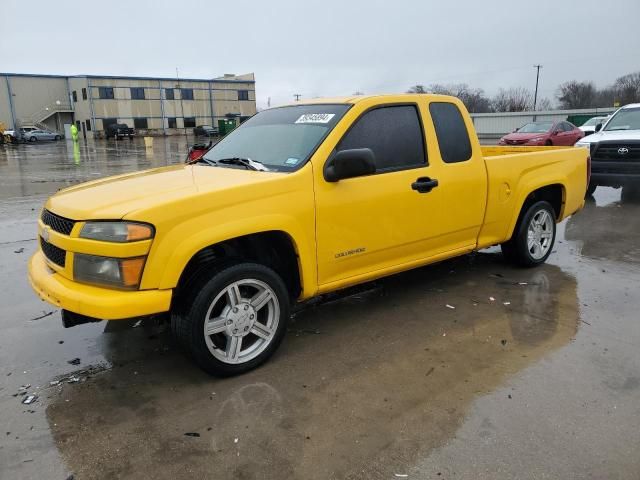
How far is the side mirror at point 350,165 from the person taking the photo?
11.8 ft

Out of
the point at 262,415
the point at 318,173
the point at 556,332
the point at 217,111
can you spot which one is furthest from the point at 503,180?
the point at 217,111

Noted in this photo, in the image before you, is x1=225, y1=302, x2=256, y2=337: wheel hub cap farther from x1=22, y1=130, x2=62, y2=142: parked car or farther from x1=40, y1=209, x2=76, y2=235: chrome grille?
x1=22, y1=130, x2=62, y2=142: parked car

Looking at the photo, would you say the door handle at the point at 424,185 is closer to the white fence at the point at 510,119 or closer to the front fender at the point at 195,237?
the front fender at the point at 195,237

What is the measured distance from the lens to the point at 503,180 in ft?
16.6

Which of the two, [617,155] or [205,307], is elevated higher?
[617,155]

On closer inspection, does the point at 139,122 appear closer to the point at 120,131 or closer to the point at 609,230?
the point at 120,131

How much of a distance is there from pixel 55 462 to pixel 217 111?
73.3 meters

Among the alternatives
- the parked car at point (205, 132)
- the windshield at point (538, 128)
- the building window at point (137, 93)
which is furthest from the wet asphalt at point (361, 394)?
the building window at point (137, 93)

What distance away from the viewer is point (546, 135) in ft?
61.5

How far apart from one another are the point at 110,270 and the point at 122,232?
0.82 feet

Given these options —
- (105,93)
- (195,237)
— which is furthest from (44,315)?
(105,93)

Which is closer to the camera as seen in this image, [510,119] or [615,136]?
[615,136]

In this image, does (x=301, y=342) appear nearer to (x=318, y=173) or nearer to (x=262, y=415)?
(x=262, y=415)

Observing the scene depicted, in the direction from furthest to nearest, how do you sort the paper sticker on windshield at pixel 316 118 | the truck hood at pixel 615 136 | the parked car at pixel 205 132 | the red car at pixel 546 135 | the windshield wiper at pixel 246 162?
1. the parked car at pixel 205 132
2. the red car at pixel 546 135
3. the truck hood at pixel 615 136
4. the paper sticker on windshield at pixel 316 118
5. the windshield wiper at pixel 246 162
